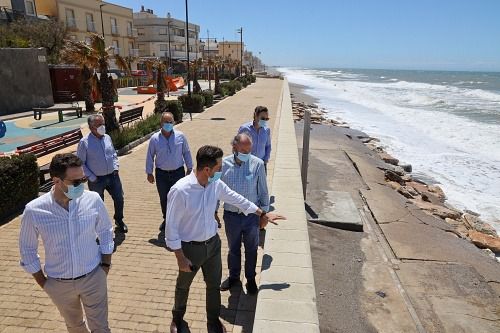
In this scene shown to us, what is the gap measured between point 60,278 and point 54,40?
32185 millimetres

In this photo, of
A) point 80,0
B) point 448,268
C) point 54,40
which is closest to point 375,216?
point 448,268

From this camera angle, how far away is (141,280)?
4609mm

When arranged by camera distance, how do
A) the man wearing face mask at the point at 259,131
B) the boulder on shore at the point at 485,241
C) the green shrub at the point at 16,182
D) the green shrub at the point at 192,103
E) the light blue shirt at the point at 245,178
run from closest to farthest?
the light blue shirt at the point at 245,178, the man wearing face mask at the point at 259,131, the green shrub at the point at 16,182, the boulder on shore at the point at 485,241, the green shrub at the point at 192,103

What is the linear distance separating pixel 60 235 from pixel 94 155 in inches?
108

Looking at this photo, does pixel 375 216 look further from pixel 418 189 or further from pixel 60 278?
pixel 60 278

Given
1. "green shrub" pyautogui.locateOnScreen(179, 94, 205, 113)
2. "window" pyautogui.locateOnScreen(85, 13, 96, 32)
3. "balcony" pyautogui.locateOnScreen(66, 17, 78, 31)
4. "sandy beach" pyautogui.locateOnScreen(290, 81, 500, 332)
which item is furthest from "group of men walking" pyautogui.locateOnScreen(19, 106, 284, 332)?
"window" pyautogui.locateOnScreen(85, 13, 96, 32)

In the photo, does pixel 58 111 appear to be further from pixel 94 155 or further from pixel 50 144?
pixel 94 155

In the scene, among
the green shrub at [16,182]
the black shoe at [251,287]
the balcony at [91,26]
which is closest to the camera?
the black shoe at [251,287]

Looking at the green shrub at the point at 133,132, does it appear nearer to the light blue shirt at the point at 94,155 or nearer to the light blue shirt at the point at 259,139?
the light blue shirt at the point at 94,155

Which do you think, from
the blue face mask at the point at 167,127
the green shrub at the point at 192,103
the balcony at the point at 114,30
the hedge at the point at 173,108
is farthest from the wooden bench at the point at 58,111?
the balcony at the point at 114,30

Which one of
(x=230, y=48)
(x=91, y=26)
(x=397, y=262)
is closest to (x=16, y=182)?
(x=397, y=262)

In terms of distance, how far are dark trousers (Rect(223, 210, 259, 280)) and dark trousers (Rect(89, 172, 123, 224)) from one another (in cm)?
235

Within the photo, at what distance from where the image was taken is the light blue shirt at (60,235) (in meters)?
2.66

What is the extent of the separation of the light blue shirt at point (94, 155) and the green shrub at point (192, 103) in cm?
1516
